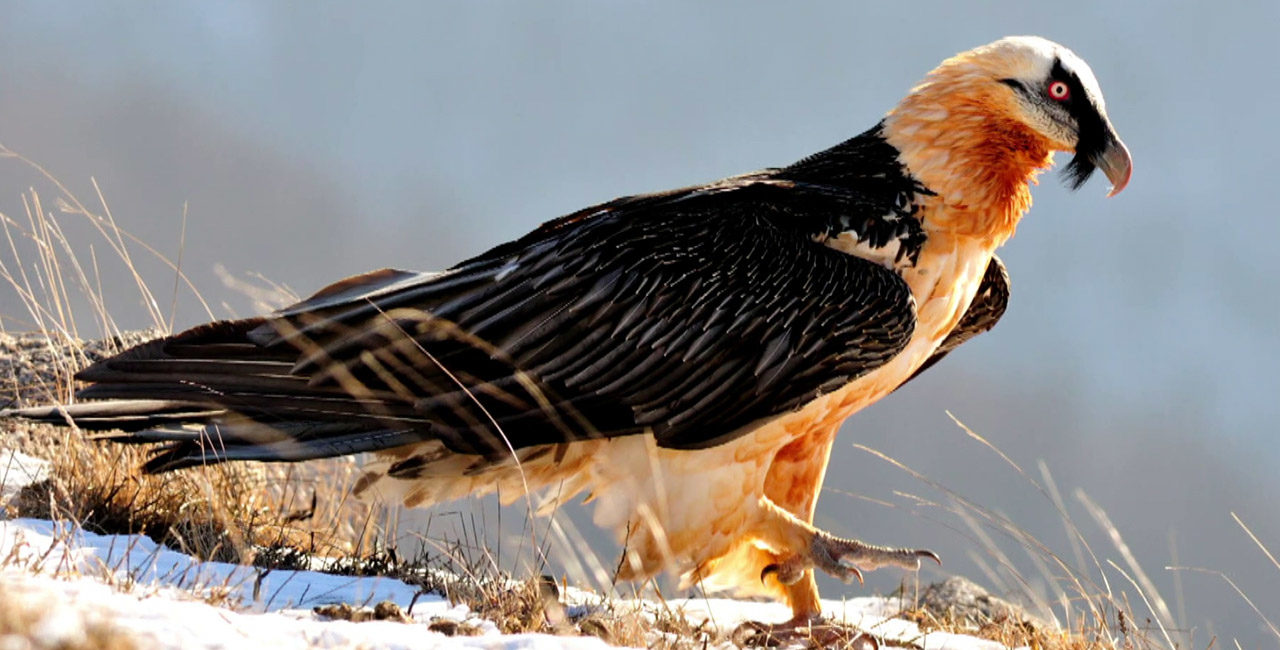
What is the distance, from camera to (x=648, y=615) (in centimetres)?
591

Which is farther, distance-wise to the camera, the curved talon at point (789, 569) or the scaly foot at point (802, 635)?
the curved talon at point (789, 569)

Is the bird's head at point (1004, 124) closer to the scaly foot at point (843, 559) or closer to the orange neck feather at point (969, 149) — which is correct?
the orange neck feather at point (969, 149)

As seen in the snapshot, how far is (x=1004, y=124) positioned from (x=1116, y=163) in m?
0.56

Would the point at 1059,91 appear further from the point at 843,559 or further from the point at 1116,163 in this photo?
the point at 843,559

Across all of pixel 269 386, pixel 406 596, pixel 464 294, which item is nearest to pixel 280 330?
pixel 269 386

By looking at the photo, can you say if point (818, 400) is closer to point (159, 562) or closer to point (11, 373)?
point (159, 562)

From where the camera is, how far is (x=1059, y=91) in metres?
6.32

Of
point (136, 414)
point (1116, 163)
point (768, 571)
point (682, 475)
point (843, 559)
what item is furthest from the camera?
point (1116, 163)

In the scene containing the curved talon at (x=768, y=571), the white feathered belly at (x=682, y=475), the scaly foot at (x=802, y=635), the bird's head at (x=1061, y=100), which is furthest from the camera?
the bird's head at (x=1061, y=100)

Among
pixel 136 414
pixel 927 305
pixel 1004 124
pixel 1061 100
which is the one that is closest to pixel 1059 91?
pixel 1061 100

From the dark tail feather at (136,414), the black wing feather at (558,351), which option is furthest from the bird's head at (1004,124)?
the dark tail feather at (136,414)

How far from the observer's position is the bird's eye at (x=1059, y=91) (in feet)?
20.7

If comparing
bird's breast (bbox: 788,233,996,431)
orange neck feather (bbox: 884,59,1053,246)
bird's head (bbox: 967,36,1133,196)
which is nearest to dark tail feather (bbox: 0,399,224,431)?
bird's breast (bbox: 788,233,996,431)

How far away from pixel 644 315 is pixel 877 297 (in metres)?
0.97
